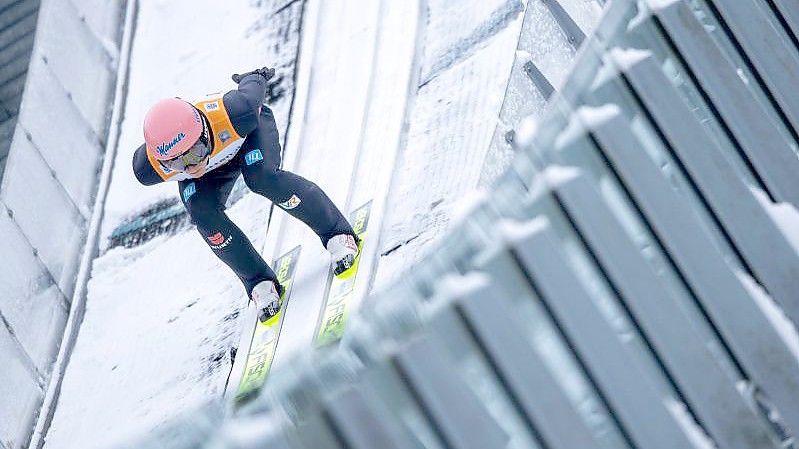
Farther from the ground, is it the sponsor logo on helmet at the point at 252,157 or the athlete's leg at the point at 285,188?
the sponsor logo on helmet at the point at 252,157

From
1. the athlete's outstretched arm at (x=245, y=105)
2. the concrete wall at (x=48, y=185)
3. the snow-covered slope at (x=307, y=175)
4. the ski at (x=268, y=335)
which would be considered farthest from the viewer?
the concrete wall at (x=48, y=185)

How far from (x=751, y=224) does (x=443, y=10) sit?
3.42 m

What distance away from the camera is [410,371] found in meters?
1.42

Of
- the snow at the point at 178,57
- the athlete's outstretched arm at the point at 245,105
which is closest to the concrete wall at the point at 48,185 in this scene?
the snow at the point at 178,57

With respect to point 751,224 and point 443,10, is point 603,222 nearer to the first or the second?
point 751,224

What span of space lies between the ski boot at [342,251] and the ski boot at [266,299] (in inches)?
9.1

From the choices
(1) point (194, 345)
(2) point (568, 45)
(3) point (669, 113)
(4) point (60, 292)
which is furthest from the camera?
(4) point (60, 292)

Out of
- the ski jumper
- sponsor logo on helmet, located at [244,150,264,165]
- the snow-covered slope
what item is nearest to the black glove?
the ski jumper

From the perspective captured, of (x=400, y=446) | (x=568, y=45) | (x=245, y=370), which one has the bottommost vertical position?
(x=245, y=370)

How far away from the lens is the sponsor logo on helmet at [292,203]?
431 centimetres

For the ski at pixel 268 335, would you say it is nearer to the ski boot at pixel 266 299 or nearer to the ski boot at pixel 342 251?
the ski boot at pixel 266 299

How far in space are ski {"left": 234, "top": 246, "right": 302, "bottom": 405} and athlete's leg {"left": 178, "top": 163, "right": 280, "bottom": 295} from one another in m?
0.19

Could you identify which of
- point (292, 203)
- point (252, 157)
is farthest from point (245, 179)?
point (292, 203)

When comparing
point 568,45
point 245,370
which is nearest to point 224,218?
point 245,370
